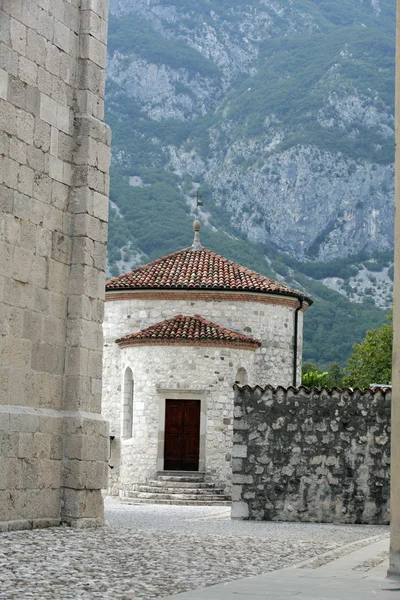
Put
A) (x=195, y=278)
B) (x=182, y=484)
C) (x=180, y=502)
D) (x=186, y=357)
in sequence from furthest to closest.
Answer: (x=195, y=278) < (x=186, y=357) < (x=182, y=484) < (x=180, y=502)

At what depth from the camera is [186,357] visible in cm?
2988

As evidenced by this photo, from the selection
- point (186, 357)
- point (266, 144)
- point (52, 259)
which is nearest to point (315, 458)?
point (52, 259)

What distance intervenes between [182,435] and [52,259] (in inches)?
617

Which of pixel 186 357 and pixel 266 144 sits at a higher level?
pixel 266 144

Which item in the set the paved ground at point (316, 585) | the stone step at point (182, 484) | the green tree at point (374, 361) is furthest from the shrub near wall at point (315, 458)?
the green tree at point (374, 361)

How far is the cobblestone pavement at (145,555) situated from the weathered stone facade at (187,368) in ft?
38.5

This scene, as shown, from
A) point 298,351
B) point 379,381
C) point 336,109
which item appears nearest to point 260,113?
point 336,109

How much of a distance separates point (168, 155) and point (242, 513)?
10437cm

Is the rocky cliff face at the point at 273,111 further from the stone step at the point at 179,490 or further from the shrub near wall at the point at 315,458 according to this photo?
the shrub near wall at the point at 315,458

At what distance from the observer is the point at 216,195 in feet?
368

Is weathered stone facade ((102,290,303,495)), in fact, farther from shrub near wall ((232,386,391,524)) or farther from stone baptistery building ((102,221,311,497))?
shrub near wall ((232,386,391,524))

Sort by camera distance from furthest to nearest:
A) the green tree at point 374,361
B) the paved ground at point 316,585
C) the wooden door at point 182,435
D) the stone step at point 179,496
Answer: the green tree at point 374,361 → the wooden door at point 182,435 → the stone step at point 179,496 → the paved ground at point 316,585

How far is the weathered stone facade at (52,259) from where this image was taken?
45.8 feet

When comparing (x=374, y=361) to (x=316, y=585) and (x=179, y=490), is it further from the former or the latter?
(x=316, y=585)
